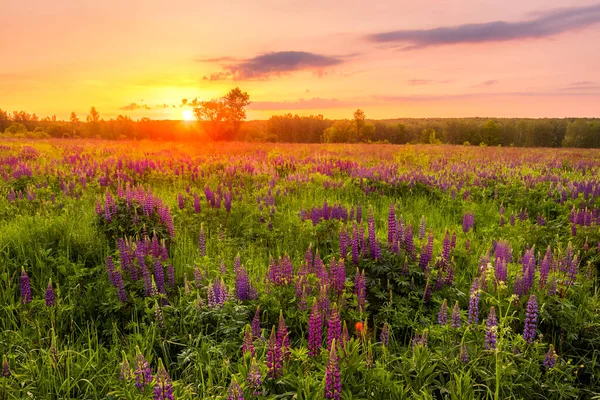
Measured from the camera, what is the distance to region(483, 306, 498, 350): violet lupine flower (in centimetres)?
278

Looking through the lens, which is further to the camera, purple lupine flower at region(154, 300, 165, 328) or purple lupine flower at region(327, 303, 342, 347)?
purple lupine flower at region(154, 300, 165, 328)

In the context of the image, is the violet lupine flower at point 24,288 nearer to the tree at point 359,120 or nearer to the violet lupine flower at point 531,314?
the violet lupine flower at point 531,314

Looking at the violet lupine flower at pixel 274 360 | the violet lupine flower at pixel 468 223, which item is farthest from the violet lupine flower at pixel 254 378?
the violet lupine flower at pixel 468 223

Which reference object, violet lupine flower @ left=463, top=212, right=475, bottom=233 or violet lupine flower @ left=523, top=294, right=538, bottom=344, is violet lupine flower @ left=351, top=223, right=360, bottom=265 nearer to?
violet lupine flower @ left=523, top=294, right=538, bottom=344

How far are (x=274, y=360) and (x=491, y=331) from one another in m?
1.53

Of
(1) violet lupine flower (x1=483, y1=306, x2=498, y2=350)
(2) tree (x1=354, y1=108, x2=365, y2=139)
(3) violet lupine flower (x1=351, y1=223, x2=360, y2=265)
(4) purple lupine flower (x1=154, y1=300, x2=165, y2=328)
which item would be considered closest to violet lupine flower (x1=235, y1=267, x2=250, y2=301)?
(4) purple lupine flower (x1=154, y1=300, x2=165, y2=328)

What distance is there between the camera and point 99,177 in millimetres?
9945

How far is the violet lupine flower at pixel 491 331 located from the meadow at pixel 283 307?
0.5 inches

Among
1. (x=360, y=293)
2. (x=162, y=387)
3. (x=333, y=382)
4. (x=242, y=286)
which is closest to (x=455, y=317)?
(x=360, y=293)

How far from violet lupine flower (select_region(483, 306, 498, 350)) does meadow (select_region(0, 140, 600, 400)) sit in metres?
0.01

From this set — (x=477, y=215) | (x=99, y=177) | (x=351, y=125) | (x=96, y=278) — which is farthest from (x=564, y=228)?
(x=351, y=125)

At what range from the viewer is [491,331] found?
9.25ft

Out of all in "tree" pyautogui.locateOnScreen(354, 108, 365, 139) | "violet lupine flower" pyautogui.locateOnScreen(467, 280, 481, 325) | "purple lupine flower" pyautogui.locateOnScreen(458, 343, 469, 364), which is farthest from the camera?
"tree" pyautogui.locateOnScreen(354, 108, 365, 139)

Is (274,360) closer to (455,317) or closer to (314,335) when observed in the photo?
(314,335)
